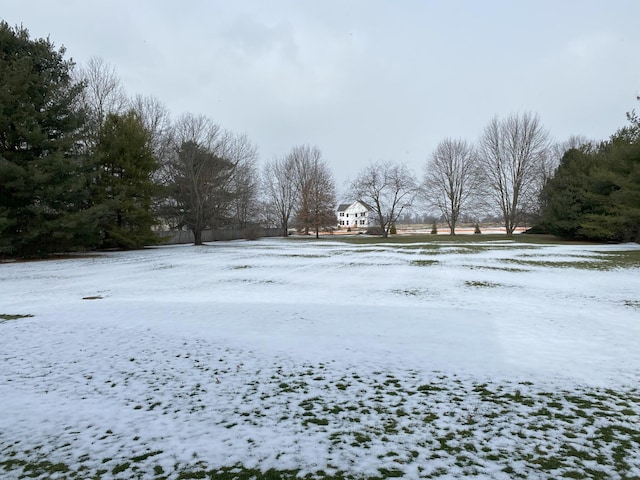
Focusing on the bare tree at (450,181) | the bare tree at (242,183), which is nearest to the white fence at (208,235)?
the bare tree at (242,183)

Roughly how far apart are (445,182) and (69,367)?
53.0 metres

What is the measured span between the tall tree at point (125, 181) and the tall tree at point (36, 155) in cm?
366

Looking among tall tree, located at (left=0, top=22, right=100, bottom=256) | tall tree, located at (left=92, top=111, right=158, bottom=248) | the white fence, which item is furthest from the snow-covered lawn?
the white fence

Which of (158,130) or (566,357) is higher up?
(158,130)

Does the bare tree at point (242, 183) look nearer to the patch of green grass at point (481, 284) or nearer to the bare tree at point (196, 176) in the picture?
the bare tree at point (196, 176)

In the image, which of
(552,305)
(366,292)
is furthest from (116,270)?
(552,305)

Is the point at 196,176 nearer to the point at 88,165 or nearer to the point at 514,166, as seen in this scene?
the point at 88,165

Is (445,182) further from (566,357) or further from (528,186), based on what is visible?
(566,357)

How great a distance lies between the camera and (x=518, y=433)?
2.87 metres

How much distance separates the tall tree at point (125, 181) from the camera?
24.3 metres

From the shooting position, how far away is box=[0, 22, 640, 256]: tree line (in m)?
18.3

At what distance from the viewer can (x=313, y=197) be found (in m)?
53.1

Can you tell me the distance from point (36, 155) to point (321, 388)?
878 inches

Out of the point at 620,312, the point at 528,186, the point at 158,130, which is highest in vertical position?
the point at 158,130
